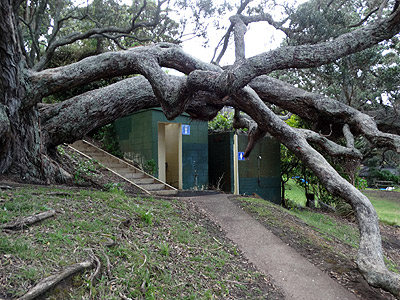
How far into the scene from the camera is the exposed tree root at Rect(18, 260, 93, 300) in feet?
7.85

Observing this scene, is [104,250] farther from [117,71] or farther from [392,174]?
[392,174]

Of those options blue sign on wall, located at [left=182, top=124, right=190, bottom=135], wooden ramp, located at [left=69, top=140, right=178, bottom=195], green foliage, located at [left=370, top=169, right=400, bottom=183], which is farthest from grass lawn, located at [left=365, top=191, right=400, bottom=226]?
green foliage, located at [left=370, top=169, right=400, bottom=183]

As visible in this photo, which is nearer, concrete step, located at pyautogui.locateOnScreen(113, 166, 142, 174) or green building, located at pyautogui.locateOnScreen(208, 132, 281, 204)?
concrete step, located at pyautogui.locateOnScreen(113, 166, 142, 174)

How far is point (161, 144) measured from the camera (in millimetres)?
11727

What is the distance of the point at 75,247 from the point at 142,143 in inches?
302

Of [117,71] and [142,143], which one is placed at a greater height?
[117,71]

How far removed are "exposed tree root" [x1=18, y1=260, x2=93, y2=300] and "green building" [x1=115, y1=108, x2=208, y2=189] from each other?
7444 mm

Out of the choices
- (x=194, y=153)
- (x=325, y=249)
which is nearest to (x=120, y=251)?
(x=325, y=249)

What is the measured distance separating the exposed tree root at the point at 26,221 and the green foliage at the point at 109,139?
7834 millimetres

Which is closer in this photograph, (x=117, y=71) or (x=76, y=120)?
(x=117, y=71)

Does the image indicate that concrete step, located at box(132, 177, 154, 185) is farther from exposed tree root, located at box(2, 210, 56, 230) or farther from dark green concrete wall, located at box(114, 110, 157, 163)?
exposed tree root, located at box(2, 210, 56, 230)

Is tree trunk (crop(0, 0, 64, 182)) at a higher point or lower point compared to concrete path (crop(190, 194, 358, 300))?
higher

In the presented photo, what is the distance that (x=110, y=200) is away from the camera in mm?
5078

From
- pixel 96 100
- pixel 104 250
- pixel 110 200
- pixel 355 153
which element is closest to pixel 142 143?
pixel 96 100
